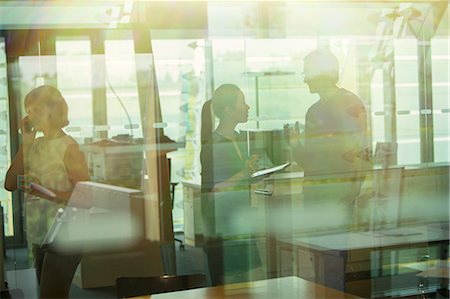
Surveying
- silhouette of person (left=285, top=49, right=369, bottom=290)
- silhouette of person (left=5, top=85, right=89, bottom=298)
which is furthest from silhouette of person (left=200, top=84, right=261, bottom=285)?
silhouette of person (left=5, top=85, right=89, bottom=298)

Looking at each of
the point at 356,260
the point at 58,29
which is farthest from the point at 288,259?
the point at 58,29

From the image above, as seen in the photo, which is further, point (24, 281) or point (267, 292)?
point (24, 281)

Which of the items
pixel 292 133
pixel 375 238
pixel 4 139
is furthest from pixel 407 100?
pixel 4 139

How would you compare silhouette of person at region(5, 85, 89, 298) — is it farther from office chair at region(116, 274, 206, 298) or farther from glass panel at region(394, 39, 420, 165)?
glass panel at region(394, 39, 420, 165)

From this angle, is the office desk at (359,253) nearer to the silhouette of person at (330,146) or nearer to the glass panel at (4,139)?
the silhouette of person at (330,146)

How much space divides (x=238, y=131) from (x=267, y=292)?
1.26m

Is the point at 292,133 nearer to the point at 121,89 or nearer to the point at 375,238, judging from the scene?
the point at 375,238

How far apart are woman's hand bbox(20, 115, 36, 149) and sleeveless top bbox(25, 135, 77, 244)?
27 mm

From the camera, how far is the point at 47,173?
390 cm

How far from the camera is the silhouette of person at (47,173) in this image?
382 centimetres

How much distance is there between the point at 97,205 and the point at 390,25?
1920 millimetres

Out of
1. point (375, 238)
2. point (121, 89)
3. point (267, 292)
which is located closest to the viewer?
point (267, 292)

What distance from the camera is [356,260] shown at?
4.57 meters

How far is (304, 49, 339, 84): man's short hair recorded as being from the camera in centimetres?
450
